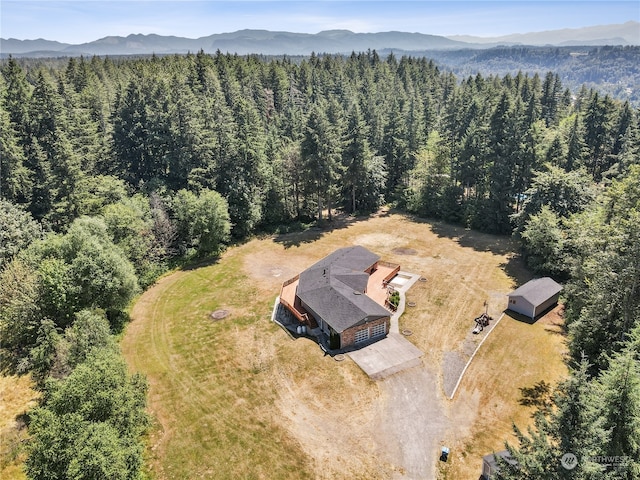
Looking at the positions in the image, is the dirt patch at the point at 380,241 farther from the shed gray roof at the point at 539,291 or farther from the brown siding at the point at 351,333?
the brown siding at the point at 351,333

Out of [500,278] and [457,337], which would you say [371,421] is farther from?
[500,278]

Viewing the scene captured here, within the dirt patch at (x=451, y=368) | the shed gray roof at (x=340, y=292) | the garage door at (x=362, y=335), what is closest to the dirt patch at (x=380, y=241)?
the shed gray roof at (x=340, y=292)

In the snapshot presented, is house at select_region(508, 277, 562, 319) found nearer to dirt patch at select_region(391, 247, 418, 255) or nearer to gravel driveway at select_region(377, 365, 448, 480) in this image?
gravel driveway at select_region(377, 365, 448, 480)

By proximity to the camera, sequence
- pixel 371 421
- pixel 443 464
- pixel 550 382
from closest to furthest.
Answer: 1. pixel 443 464
2. pixel 371 421
3. pixel 550 382

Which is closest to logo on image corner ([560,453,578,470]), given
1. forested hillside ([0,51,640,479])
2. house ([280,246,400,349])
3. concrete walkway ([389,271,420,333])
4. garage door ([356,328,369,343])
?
forested hillside ([0,51,640,479])

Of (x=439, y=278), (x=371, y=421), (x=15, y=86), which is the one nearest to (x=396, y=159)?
(x=439, y=278)

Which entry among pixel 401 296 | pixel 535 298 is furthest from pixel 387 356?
pixel 535 298

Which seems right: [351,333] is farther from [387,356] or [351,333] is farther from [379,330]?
[387,356]
